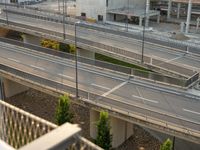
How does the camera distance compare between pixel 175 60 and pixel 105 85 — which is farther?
pixel 175 60

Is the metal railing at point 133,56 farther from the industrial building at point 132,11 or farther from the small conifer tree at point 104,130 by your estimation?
the industrial building at point 132,11

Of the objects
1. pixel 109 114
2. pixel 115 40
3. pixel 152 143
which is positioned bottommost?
pixel 152 143

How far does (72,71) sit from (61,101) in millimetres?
8810

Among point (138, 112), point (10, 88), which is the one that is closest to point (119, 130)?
point (138, 112)

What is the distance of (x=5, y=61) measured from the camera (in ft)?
133

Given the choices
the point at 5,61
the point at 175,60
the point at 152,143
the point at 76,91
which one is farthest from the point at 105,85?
the point at 5,61

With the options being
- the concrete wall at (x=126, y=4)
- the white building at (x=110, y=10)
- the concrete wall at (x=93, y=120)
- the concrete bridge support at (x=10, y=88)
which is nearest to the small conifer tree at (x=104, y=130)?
the concrete wall at (x=93, y=120)

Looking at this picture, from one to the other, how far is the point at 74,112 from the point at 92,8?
1873 inches

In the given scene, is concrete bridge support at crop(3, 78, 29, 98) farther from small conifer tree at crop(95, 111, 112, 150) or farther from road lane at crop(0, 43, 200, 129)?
Answer: small conifer tree at crop(95, 111, 112, 150)

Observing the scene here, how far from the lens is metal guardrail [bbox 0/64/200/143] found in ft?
76.6

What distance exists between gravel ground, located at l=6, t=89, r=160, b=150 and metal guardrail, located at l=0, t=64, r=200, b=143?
5.05 m

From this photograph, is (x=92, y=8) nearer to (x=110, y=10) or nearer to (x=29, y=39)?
(x=110, y=10)

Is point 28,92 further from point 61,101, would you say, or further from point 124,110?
point 124,110

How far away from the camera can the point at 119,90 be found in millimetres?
31219
